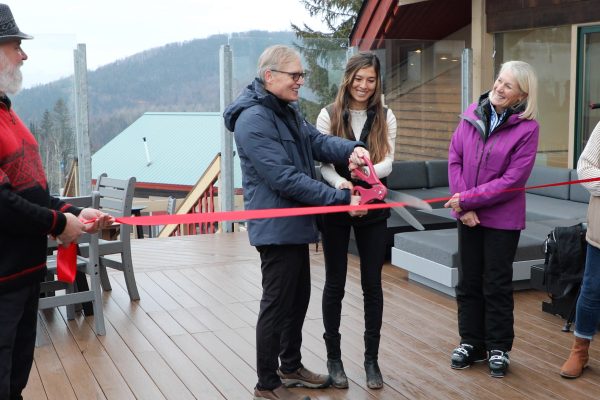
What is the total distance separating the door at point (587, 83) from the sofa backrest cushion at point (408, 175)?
1.72 metres

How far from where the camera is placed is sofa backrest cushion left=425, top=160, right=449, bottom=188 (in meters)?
8.77

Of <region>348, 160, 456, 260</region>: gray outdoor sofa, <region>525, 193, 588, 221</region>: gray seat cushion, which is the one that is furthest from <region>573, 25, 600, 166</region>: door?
<region>348, 160, 456, 260</region>: gray outdoor sofa

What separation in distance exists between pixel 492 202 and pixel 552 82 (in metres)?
5.94

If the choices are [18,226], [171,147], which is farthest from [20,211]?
[171,147]

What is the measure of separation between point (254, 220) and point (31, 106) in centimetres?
580

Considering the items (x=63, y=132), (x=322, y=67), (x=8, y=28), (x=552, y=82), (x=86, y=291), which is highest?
(x=322, y=67)

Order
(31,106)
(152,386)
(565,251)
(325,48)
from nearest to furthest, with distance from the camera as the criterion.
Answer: (152,386) < (565,251) < (31,106) < (325,48)

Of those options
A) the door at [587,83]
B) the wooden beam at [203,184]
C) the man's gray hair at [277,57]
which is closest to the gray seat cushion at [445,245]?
the man's gray hair at [277,57]

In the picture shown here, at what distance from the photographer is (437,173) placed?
8773 millimetres

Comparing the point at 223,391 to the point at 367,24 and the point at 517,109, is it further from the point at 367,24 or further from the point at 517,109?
the point at 367,24

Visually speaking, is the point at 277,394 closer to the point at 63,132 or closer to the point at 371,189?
the point at 371,189

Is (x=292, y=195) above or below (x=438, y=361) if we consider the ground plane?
above

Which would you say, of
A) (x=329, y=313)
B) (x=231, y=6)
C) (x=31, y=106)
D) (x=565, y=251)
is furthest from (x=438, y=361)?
(x=231, y=6)

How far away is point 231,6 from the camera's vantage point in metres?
45.9
